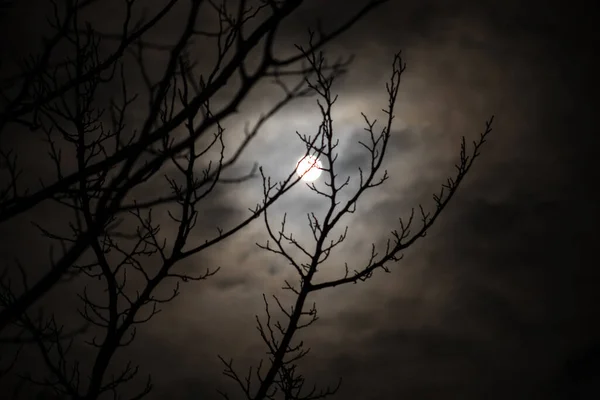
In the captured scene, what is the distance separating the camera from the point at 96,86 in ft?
12.9

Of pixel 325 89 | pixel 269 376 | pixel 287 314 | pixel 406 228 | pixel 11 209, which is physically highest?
pixel 325 89

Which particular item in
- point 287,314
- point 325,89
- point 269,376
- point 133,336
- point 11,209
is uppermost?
point 325,89

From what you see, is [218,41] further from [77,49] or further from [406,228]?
[406,228]

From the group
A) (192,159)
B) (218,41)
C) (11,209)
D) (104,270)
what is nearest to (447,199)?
(192,159)

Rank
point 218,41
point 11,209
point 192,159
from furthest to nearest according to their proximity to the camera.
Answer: point 192,159
point 218,41
point 11,209

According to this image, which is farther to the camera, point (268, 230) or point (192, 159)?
point (268, 230)

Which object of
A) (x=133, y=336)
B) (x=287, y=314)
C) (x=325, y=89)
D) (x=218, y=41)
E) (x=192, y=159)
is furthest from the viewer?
(x=287, y=314)

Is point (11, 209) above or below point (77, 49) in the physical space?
below

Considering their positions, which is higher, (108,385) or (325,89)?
(325,89)

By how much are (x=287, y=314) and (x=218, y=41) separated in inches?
143

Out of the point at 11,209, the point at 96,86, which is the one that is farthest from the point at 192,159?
the point at 11,209

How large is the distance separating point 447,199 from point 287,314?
187 centimetres

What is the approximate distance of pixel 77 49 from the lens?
10.3 ft

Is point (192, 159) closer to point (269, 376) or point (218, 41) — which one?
point (218, 41)
